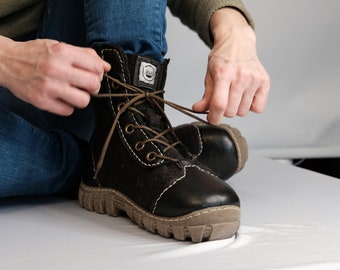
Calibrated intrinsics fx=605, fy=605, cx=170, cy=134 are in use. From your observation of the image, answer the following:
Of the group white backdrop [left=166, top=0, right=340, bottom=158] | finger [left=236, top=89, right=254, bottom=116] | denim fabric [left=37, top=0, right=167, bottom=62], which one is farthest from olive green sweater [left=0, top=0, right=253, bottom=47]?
white backdrop [left=166, top=0, right=340, bottom=158]

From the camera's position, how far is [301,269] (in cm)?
69

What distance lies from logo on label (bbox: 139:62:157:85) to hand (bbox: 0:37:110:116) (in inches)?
4.0

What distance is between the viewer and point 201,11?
3.51ft

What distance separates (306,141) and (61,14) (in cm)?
98

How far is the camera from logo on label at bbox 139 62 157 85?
88cm

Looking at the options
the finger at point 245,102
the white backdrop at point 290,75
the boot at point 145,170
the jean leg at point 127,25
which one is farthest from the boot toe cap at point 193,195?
the white backdrop at point 290,75

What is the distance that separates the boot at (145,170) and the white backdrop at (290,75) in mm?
783

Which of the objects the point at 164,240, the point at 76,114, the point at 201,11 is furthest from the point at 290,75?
the point at 164,240

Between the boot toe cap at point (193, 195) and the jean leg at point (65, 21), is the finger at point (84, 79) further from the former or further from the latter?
the jean leg at point (65, 21)

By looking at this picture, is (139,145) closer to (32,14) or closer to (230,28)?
(230,28)

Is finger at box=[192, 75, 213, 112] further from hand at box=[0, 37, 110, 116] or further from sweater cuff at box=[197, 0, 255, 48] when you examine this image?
sweater cuff at box=[197, 0, 255, 48]

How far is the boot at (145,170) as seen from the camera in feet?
2.52

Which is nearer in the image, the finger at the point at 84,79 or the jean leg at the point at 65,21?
the finger at the point at 84,79

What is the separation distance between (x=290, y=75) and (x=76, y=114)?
34.6 inches
